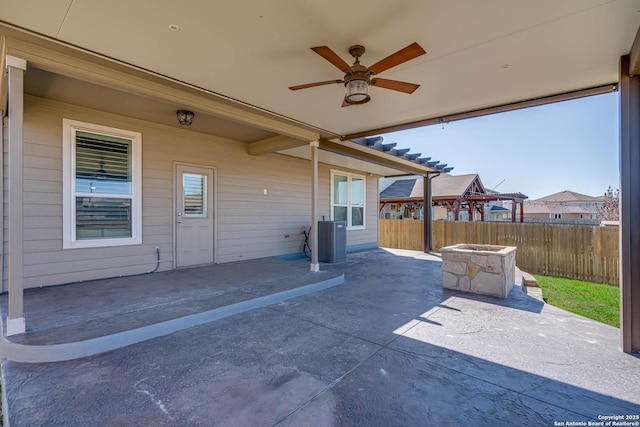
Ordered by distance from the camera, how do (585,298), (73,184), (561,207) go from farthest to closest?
(561,207) < (585,298) < (73,184)

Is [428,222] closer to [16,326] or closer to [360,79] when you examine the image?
[360,79]

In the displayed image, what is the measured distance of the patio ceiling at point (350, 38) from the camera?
2.28 m

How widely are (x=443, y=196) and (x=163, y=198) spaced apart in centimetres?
1214

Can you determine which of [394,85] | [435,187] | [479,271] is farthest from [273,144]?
[435,187]

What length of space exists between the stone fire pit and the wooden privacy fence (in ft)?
13.4

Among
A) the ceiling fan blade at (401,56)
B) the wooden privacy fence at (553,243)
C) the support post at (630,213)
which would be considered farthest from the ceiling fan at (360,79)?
the wooden privacy fence at (553,243)

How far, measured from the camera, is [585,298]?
5398mm

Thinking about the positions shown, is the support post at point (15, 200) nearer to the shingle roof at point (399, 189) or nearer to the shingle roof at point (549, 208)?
the shingle roof at point (399, 189)

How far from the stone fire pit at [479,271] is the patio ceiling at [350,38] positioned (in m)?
2.40

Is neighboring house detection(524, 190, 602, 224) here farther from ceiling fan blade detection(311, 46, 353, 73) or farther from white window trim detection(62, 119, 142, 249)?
white window trim detection(62, 119, 142, 249)

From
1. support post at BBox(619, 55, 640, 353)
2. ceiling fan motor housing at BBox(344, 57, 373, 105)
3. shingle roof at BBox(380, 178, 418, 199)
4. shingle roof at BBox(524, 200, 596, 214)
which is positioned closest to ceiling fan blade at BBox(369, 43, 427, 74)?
ceiling fan motor housing at BBox(344, 57, 373, 105)

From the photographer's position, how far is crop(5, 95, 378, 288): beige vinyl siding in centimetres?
415

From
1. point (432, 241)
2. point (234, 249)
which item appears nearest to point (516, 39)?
point (234, 249)

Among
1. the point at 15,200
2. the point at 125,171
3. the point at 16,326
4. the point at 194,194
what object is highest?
the point at 125,171
